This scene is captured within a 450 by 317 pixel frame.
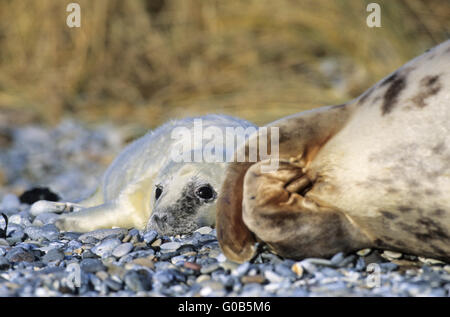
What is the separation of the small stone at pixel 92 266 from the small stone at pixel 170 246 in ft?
0.97

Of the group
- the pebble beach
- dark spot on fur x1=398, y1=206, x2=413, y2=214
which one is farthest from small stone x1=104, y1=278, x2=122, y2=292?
dark spot on fur x1=398, y1=206, x2=413, y2=214

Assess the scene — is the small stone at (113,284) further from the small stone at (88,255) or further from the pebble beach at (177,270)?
the small stone at (88,255)

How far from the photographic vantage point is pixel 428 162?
72.2 inches

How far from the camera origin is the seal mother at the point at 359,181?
185cm

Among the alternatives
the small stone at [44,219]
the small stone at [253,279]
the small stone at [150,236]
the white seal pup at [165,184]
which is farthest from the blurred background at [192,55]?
the small stone at [253,279]

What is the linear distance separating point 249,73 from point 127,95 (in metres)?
1.52

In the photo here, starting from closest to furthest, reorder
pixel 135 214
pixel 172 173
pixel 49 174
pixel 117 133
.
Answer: pixel 172 173
pixel 135 214
pixel 49 174
pixel 117 133

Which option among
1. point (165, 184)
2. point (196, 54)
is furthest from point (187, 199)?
point (196, 54)

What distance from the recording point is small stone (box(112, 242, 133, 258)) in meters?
2.19

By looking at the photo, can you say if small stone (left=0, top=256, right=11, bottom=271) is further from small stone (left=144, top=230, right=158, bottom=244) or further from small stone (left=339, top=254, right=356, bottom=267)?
small stone (left=339, top=254, right=356, bottom=267)

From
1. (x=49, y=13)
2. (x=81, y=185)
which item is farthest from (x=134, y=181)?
(x=49, y=13)

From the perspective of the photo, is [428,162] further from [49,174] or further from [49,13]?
[49,13]

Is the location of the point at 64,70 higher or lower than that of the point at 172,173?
higher

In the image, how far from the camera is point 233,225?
2027 mm
